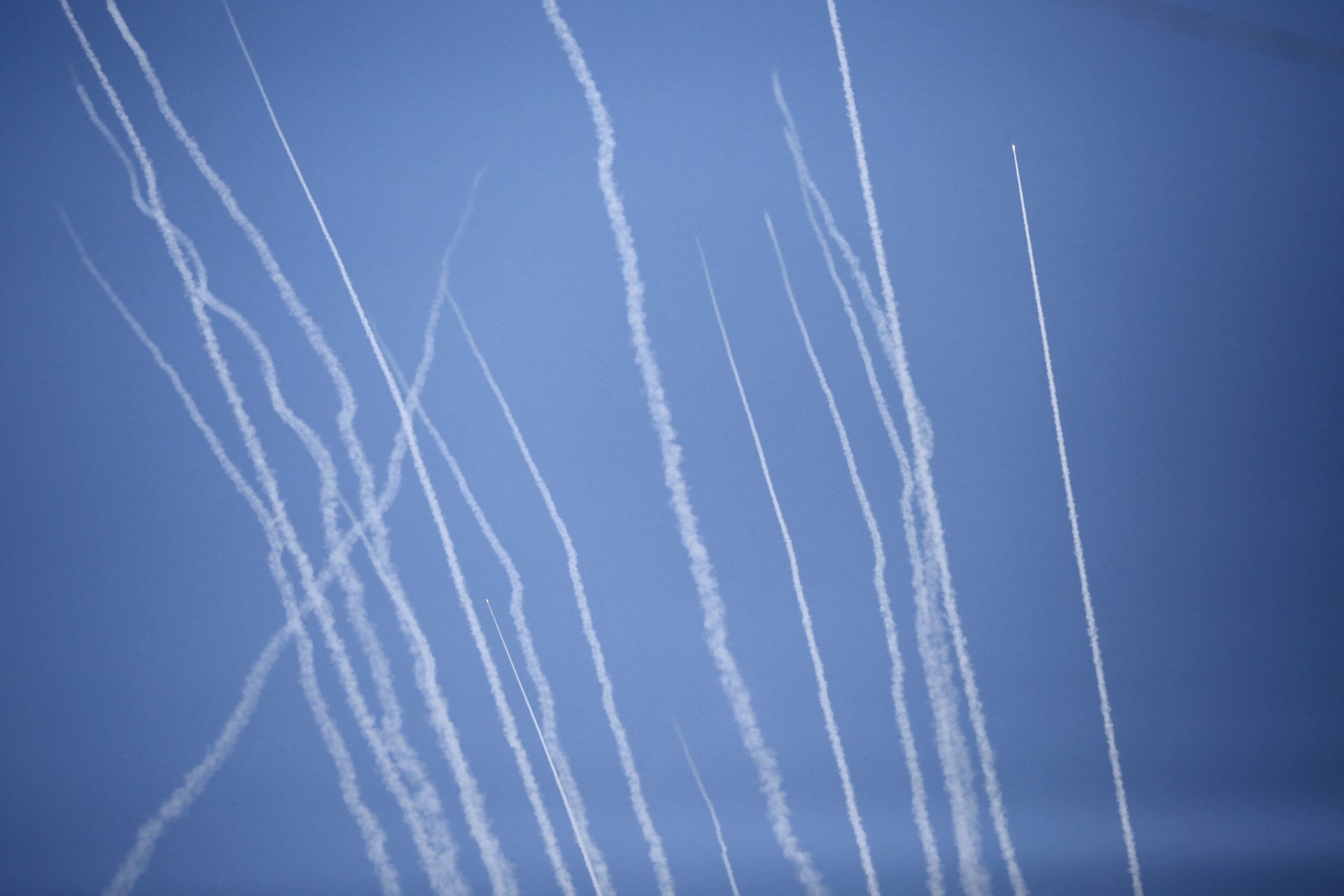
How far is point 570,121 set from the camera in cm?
119

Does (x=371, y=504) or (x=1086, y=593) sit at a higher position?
(x=1086, y=593)

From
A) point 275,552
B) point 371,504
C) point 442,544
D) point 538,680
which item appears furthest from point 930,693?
point 275,552

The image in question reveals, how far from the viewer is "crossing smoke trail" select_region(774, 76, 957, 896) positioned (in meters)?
1.20

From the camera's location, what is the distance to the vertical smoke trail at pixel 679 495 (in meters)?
1.20

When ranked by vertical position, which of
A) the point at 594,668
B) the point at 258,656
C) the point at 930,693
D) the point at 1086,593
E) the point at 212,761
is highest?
the point at 1086,593

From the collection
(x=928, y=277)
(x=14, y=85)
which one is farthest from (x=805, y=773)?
(x=14, y=85)

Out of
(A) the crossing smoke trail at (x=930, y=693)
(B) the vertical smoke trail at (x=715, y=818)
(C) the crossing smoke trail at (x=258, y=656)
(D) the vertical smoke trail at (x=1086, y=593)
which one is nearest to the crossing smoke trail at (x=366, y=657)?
(C) the crossing smoke trail at (x=258, y=656)

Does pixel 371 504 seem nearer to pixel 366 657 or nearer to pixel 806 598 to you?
pixel 366 657

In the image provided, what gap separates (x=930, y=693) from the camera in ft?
4.02

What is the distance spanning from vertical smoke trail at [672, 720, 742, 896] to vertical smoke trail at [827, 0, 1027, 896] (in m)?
0.44

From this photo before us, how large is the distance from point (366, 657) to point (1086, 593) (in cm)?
118

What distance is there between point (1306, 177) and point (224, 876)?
6.87 feet

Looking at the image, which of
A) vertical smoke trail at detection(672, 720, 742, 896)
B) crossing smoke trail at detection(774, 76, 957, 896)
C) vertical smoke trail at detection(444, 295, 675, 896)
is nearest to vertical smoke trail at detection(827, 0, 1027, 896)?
crossing smoke trail at detection(774, 76, 957, 896)

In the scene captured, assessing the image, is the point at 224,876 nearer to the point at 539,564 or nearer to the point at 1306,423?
the point at 539,564
